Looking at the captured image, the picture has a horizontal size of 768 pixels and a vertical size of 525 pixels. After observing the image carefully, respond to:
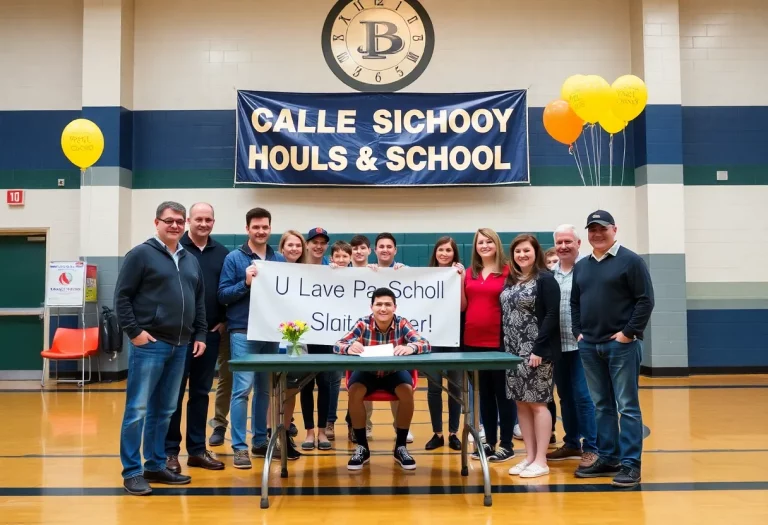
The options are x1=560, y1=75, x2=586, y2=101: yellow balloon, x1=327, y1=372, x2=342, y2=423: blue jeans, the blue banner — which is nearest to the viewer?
x1=327, y1=372, x2=342, y2=423: blue jeans

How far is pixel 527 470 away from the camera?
4402mm

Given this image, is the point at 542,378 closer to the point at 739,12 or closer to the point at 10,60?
the point at 739,12

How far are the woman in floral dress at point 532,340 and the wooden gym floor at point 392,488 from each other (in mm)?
268

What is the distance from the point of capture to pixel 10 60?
9984 mm

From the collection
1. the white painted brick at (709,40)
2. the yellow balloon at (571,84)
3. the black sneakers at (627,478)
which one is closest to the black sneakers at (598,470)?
the black sneakers at (627,478)

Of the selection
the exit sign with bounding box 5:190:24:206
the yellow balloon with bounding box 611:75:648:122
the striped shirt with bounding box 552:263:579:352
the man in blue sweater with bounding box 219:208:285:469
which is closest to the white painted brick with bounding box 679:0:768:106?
the yellow balloon with bounding box 611:75:648:122

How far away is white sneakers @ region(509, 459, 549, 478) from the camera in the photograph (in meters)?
4.38

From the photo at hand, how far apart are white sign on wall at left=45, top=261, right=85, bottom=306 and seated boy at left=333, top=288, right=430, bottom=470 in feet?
19.4

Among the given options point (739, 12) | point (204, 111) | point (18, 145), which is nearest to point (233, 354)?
point (204, 111)

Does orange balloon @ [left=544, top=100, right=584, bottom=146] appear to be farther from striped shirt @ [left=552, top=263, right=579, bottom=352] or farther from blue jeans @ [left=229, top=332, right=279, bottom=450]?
blue jeans @ [left=229, top=332, right=279, bottom=450]

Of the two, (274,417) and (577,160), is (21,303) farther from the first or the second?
(577,160)

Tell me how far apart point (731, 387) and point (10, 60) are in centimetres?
1121

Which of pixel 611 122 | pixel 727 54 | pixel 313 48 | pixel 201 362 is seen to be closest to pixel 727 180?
pixel 727 54

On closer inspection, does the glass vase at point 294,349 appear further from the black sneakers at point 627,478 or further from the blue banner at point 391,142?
the blue banner at point 391,142
